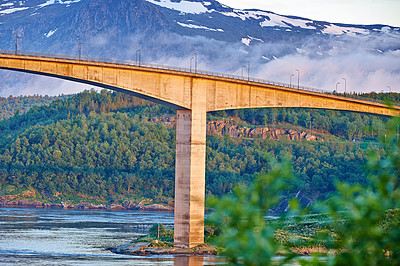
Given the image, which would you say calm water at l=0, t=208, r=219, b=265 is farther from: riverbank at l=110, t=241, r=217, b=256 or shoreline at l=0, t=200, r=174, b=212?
shoreline at l=0, t=200, r=174, b=212

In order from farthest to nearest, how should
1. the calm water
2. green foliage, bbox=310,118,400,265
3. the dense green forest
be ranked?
the dense green forest, the calm water, green foliage, bbox=310,118,400,265

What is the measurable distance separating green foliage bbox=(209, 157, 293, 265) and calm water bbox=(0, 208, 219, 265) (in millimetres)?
39087

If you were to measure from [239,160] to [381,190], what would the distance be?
142m

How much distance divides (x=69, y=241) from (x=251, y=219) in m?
57.1

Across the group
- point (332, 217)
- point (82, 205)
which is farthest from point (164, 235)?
point (82, 205)

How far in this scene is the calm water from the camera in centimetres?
5353

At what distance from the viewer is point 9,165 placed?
529 feet

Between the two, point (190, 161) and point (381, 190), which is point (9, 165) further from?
point (381, 190)

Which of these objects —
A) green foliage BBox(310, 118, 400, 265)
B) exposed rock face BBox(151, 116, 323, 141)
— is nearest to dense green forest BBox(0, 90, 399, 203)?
exposed rock face BBox(151, 116, 323, 141)

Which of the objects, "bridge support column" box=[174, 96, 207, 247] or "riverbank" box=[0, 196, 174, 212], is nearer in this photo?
"bridge support column" box=[174, 96, 207, 247]

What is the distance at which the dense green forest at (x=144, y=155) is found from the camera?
14725cm

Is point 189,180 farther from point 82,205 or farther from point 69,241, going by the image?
point 82,205

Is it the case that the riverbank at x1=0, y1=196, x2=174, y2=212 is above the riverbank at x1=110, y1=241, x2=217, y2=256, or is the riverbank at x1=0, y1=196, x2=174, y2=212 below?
below

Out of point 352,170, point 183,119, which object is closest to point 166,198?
point 352,170
